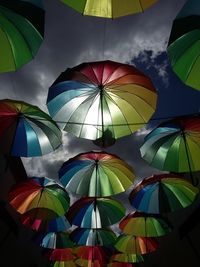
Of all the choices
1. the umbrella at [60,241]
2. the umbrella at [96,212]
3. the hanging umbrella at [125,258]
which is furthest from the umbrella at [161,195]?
the hanging umbrella at [125,258]

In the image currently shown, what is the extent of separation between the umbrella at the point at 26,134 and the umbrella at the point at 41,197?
171cm

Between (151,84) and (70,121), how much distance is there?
5.24ft

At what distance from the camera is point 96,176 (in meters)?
6.88

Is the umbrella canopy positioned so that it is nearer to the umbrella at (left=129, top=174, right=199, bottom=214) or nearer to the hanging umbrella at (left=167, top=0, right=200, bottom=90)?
the umbrella at (left=129, top=174, right=199, bottom=214)

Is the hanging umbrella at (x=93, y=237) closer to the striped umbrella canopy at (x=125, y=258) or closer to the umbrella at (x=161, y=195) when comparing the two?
the striped umbrella canopy at (x=125, y=258)

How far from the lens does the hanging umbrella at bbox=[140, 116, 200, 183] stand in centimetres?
544

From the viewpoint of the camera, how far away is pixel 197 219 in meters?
10.0

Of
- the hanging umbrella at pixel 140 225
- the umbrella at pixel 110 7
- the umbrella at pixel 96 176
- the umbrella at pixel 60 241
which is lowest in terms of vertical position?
the umbrella at pixel 60 241

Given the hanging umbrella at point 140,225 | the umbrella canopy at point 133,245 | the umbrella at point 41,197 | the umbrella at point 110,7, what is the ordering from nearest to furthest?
the umbrella at point 110,7
the umbrella at point 41,197
the hanging umbrella at point 140,225
the umbrella canopy at point 133,245

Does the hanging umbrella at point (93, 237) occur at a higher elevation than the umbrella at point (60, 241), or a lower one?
higher

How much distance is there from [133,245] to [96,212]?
9.24 feet

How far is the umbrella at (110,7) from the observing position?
336cm

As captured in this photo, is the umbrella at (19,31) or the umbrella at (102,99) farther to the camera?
the umbrella at (102,99)

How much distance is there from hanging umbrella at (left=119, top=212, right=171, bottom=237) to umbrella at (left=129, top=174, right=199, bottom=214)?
1.00 m
